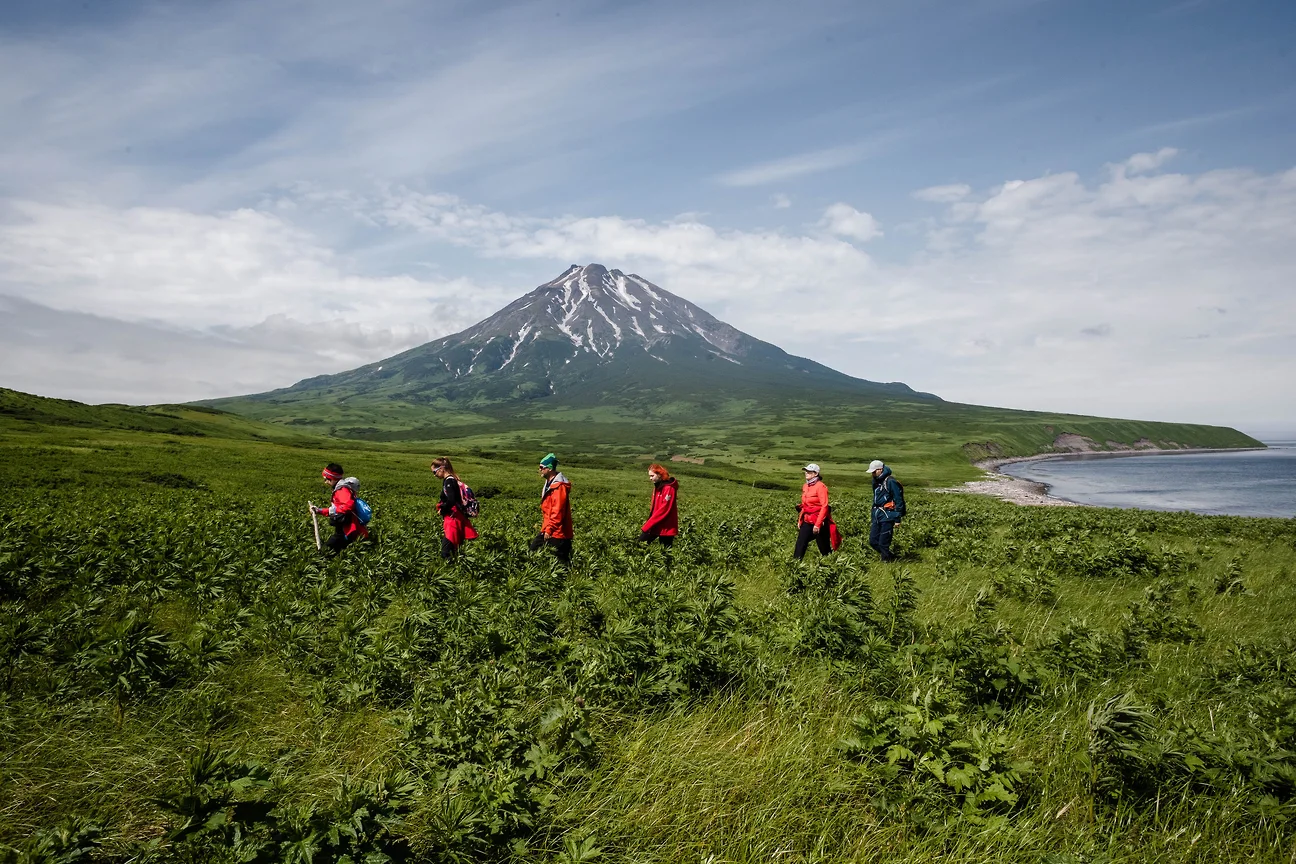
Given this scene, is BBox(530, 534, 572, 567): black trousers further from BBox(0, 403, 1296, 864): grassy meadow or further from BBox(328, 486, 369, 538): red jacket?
BBox(328, 486, 369, 538): red jacket

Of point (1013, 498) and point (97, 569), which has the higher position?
point (97, 569)

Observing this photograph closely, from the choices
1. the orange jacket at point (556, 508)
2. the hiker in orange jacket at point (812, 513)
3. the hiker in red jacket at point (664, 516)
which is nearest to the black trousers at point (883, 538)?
the hiker in orange jacket at point (812, 513)

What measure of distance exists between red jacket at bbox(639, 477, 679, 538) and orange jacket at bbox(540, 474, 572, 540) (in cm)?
226

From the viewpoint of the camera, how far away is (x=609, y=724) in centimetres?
558

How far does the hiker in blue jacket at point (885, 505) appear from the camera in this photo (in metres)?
15.7

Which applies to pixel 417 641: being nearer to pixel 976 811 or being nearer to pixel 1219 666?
pixel 976 811

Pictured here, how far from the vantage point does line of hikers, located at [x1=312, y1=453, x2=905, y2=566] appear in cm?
1309

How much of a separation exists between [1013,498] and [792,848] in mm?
93031

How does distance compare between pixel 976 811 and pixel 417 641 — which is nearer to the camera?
pixel 976 811

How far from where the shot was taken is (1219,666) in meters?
7.73

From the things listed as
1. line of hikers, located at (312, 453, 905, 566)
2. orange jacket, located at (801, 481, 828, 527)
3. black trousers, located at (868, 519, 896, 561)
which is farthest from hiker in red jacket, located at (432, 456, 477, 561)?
black trousers, located at (868, 519, 896, 561)

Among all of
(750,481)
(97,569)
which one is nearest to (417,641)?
(97,569)

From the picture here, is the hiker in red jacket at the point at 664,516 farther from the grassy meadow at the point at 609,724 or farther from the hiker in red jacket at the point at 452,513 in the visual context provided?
the hiker in red jacket at the point at 452,513

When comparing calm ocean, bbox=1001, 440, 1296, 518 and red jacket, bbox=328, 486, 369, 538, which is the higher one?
red jacket, bbox=328, 486, 369, 538
